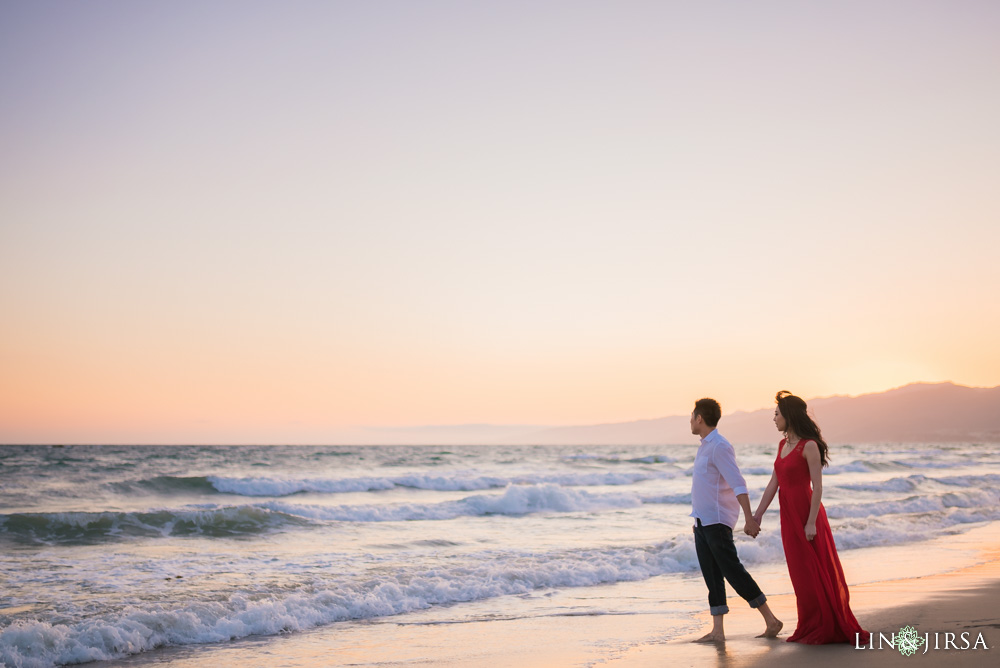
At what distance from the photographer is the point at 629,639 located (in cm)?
655

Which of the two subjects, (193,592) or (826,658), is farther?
(193,592)

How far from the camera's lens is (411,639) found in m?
7.02

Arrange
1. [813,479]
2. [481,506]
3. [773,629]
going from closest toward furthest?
[813,479]
[773,629]
[481,506]

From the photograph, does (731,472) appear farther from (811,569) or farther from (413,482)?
(413,482)

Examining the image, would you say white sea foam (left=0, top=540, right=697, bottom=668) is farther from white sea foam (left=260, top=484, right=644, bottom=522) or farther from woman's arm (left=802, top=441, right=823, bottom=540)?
white sea foam (left=260, top=484, right=644, bottom=522)

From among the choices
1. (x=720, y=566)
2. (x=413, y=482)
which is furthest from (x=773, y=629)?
(x=413, y=482)

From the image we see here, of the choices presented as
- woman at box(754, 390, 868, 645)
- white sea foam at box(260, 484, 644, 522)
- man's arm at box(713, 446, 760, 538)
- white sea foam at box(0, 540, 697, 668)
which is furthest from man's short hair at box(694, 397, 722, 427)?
white sea foam at box(260, 484, 644, 522)

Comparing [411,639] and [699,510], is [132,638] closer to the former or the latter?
[411,639]

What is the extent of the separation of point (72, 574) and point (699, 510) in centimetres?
887

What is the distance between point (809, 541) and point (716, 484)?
773mm

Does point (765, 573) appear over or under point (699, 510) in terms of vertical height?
under

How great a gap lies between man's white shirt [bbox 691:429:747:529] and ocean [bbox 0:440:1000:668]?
98.7 inches

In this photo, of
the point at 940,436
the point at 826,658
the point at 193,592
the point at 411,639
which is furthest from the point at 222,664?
the point at 940,436

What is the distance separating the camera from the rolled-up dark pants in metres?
5.60
